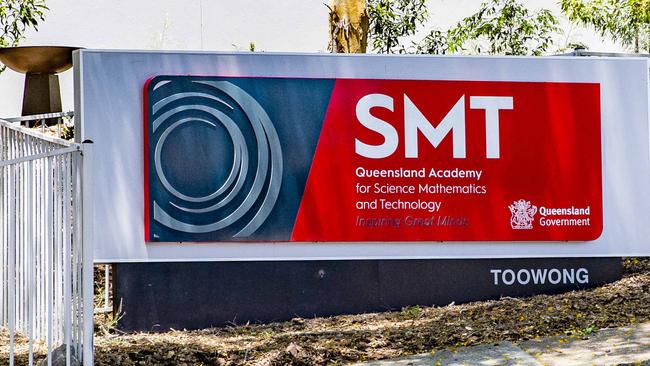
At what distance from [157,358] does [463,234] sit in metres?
3.24

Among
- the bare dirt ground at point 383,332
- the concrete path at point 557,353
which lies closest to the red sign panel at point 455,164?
the bare dirt ground at point 383,332

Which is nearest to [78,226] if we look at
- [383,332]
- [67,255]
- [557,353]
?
[67,255]

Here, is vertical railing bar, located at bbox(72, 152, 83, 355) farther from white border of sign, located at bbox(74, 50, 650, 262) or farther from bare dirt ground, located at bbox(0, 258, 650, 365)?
white border of sign, located at bbox(74, 50, 650, 262)

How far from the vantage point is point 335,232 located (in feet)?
31.0

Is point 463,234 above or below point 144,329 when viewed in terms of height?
above

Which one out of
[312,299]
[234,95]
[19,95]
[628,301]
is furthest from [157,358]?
[19,95]

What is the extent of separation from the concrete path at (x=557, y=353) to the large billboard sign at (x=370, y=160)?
1.88 m

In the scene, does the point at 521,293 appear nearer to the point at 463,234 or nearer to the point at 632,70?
the point at 463,234

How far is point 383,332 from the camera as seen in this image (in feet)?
28.3

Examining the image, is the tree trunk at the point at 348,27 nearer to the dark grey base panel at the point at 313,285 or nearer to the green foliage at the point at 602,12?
the dark grey base panel at the point at 313,285

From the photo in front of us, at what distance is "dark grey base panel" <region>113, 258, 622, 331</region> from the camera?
932 centimetres

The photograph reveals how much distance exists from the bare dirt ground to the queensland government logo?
2.31 feet

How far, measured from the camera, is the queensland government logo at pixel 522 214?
31.7 ft

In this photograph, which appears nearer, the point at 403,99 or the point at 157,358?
the point at 157,358
